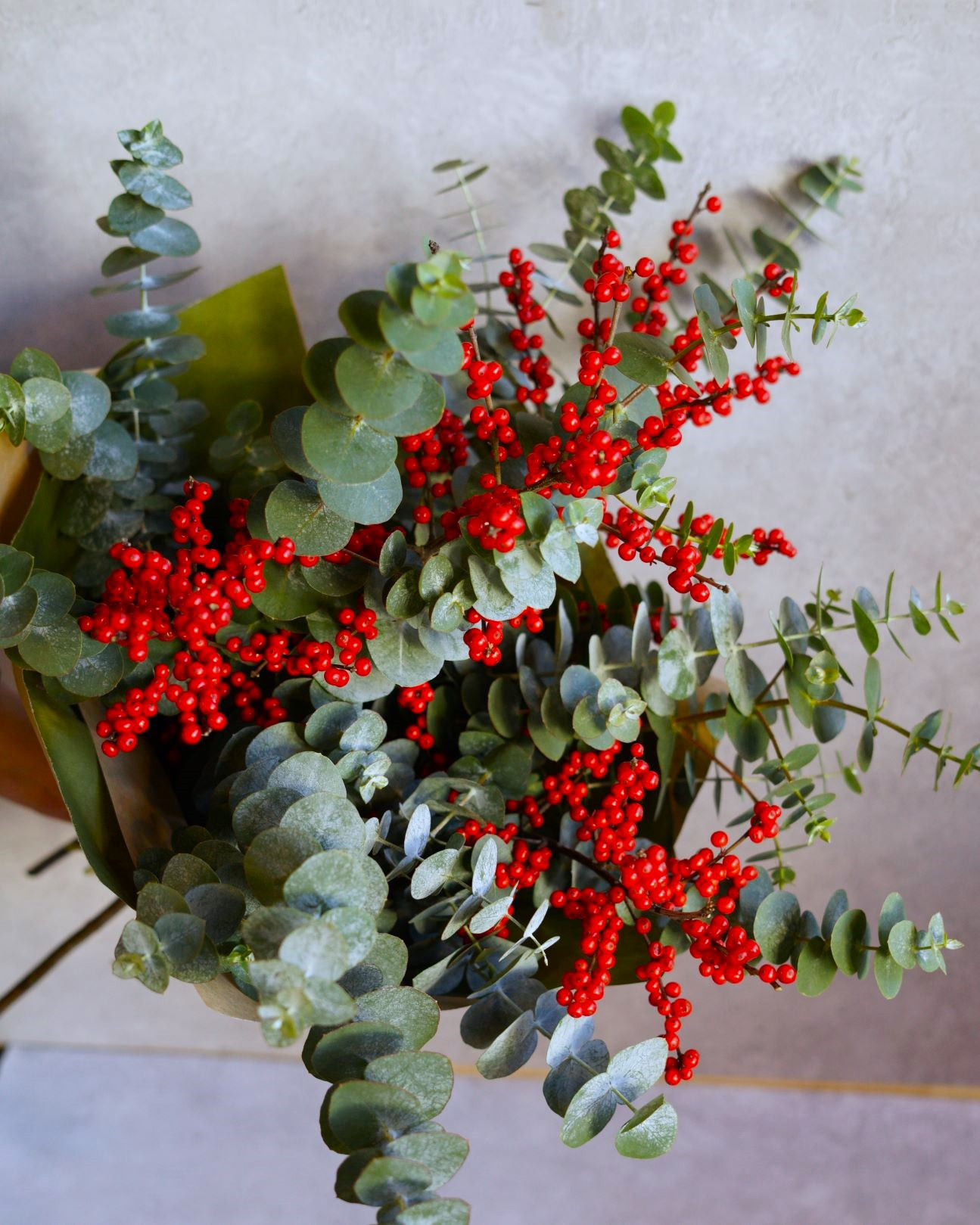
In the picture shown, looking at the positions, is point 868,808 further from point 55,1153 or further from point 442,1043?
point 55,1153

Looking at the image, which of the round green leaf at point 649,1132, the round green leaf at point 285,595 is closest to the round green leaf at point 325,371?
the round green leaf at point 285,595

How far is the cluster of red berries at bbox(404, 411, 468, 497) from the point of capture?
49 centimetres

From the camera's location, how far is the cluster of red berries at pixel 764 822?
0.49 meters

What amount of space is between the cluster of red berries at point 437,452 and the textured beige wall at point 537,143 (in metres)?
0.22

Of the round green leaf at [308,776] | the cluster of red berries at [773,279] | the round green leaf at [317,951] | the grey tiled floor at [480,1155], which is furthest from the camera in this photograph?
the grey tiled floor at [480,1155]

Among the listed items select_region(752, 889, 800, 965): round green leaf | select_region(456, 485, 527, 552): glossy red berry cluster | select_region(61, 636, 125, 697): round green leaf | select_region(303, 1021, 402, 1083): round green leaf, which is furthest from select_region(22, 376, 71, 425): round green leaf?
select_region(752, 889, 800, 965): round green leaf

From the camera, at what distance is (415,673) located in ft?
1.58

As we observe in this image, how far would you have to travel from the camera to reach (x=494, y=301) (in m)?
0.70

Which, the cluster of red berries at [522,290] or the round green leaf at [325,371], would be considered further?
the cluster of red berries at [522,290]

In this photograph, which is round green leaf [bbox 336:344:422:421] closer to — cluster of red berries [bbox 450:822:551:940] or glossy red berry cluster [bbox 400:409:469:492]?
glossy red berry cluster [bbox 400:409:469:492]

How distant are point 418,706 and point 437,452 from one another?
0.44ft

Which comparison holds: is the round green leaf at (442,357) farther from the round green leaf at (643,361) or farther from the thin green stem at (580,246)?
the thin green stem at (580,246)

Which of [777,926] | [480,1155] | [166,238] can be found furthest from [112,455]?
[480,1155]

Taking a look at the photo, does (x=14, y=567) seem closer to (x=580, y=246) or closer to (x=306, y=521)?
(x=306, y=521)
